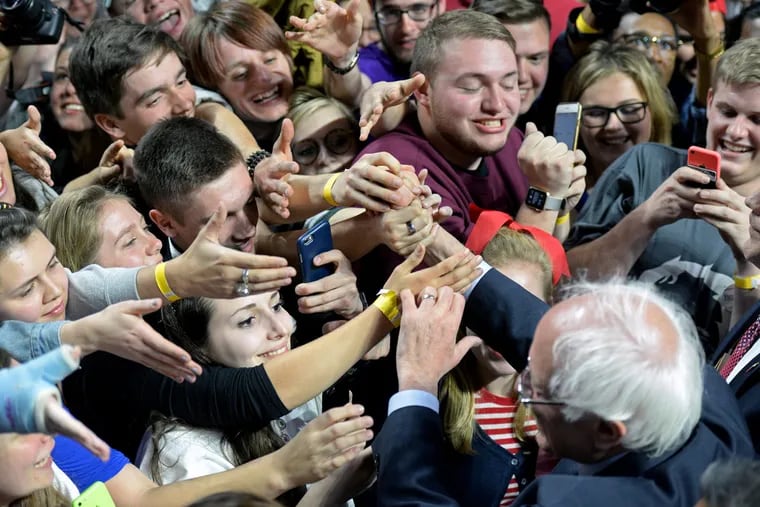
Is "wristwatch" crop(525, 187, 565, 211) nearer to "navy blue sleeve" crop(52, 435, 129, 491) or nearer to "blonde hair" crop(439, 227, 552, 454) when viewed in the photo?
"blonde hair" crop(439, 227, 552, 454)

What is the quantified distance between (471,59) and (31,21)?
56.7 inches

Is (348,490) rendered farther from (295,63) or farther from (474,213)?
(295,63)

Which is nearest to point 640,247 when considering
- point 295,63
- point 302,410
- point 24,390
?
point 302,410

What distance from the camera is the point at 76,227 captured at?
9.12 feet

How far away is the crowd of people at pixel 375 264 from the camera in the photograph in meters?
1.83

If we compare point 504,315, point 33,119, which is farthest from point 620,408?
point 33,119

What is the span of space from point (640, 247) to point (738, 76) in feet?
1.88

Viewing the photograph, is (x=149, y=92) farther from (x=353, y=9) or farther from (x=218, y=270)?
(x=218, y=270)

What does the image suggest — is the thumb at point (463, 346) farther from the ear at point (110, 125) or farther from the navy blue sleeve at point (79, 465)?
the ear at point (110, 125)

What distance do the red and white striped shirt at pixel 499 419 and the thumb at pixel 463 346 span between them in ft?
0.74

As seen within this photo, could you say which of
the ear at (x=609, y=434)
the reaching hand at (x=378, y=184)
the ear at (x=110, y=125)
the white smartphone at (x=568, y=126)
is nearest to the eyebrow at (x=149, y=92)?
the ear at (x=110, y=125)

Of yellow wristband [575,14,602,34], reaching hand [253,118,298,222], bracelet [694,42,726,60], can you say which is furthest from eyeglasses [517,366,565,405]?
yellow wristband [575,14,602,34]

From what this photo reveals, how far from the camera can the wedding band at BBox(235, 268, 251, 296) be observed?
2164 mm

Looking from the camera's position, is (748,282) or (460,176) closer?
(748,282)
